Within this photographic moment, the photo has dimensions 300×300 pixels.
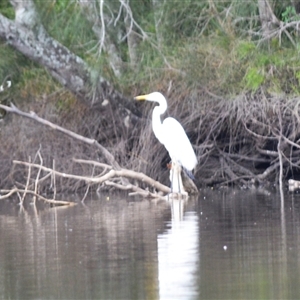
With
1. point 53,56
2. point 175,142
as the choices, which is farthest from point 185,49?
point 53,56

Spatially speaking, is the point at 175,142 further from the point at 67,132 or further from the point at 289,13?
the point at 289,13

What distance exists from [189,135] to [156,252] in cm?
1033

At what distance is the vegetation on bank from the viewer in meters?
17.4

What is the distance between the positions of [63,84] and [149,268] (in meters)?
10.9

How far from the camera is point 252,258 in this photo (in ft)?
29.2

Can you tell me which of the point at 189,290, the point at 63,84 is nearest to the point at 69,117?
the point at 63,84

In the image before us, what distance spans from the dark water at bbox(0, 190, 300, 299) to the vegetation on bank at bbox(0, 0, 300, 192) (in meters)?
2.99

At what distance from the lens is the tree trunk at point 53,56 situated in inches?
746

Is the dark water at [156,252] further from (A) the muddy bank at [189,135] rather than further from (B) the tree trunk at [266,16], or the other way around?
(B) the tree trunk at [266,16]

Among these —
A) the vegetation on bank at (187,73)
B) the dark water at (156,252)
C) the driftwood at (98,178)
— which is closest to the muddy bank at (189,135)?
the vegetation on bank at (187,73)

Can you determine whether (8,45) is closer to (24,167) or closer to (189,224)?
(24,167)

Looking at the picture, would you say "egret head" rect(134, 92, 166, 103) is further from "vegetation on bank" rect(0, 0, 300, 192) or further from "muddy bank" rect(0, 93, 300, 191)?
"muddy bank" rect(0, 93, 300, 191)

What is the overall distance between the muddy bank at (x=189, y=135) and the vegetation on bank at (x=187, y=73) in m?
0.03

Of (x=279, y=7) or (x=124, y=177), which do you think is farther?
(x=279, y=7)
